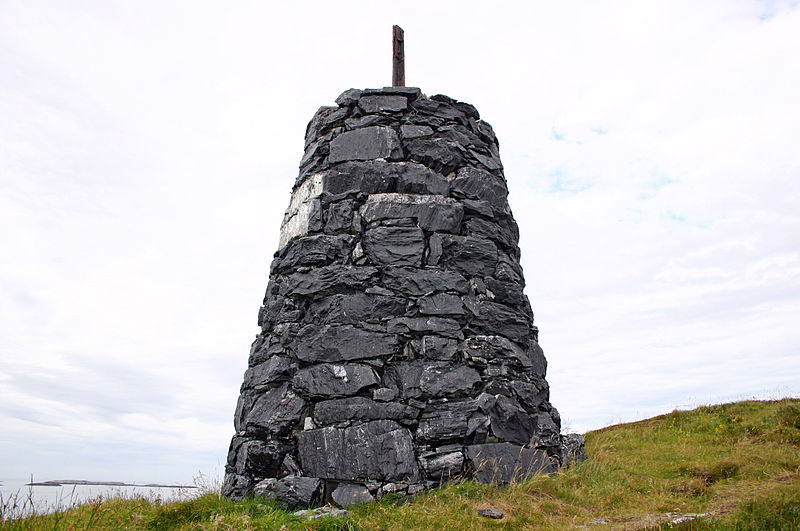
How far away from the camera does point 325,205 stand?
19.7ft

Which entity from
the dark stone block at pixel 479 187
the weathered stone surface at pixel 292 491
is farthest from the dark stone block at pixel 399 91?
the weathered stone surface at pixel 292 491

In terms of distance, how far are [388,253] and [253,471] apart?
2.37 m

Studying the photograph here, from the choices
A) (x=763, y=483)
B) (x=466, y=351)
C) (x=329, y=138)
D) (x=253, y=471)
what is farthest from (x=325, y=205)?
(x=763, y=483)

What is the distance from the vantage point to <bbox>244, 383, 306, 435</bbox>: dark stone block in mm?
5238

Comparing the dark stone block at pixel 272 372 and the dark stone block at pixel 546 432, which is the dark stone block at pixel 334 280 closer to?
the dark stone block at pixel 272 372

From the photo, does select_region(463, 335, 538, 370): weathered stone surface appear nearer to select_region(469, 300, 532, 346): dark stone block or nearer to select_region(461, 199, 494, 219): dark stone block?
select_region(469, 300, 532, 346): dark stone block

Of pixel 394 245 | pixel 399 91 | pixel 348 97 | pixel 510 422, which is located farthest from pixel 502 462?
pixel 348 97

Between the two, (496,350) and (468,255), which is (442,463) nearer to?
(496,350)

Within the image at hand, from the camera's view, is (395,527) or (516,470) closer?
(395,527)

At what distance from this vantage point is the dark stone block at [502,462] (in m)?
4.98

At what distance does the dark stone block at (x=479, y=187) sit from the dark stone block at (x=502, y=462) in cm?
257

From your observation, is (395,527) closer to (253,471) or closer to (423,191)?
(253,471)

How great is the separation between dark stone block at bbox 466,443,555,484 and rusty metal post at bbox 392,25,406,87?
171 inches

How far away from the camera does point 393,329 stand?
5414mm
